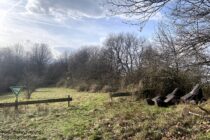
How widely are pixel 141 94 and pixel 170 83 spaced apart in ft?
6.77

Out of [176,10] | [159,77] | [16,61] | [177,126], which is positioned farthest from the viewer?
[16,61]

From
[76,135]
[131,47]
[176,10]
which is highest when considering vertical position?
[131,47]

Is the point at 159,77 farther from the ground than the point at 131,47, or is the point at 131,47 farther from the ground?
the point at 131,47

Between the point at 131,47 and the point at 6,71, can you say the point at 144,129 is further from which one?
the point at 6,71

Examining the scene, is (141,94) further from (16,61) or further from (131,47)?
(16,61)

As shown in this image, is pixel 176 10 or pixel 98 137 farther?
pixel 98 137

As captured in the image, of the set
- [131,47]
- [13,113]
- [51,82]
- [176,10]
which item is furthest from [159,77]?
[51,82]

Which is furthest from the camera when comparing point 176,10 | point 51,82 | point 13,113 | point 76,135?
point 51,82

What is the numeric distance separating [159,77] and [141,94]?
5.43 feet

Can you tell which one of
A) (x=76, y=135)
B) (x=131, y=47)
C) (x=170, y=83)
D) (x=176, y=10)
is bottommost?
(x=76, y=135)

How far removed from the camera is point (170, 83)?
21.3 m

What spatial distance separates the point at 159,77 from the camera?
2127cm

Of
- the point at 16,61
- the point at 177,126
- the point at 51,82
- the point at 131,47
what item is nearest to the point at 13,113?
the point at 177,126

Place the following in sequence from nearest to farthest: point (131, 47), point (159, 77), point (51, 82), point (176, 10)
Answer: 1. point (176, 10)
2. point (159, 77)
3. point (131, 47)
4. point (51, 82)
